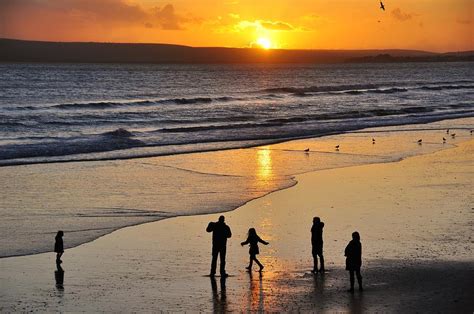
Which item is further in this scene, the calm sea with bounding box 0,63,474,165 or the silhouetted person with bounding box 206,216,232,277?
the calm sea with bounding box 0,63,474,165

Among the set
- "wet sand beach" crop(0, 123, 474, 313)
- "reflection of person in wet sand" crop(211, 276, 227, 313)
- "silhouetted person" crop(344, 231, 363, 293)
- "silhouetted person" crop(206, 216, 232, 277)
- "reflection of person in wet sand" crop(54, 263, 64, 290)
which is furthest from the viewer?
"silhouetted person" crop(206, 216, 232, 277)

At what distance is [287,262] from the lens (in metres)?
16.9

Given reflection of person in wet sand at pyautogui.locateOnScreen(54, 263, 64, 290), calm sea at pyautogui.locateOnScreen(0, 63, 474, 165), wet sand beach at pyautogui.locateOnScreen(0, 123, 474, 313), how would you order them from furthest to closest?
1. calm sea at pyautogui.locateOnScreen(0, 63, 474, 165)
2. reflection of person in wet sand at pyautogui.locateOnScreen(54, 263, 64, 290)
3. wet sand beach at pyautogui.locateOnScreen(0, 123, 474, 313)

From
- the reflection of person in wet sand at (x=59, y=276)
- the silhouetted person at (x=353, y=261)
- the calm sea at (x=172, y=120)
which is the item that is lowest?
the reflection of person in wet sand at (x=59, y=276)

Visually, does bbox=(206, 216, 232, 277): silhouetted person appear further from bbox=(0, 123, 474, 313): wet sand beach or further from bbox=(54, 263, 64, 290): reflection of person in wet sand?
bbox=(54, 263, 64, 290): reflection of person in wet sand

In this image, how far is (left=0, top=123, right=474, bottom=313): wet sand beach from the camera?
14.2 meters

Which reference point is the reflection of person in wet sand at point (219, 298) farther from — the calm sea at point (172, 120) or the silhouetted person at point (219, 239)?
the calm sea at point (172, 120)

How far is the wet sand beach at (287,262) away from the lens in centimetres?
1423

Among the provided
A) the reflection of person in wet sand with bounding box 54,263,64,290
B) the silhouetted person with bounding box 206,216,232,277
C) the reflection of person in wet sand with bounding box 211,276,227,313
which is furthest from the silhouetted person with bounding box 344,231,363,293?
the reflection of person in wet sand with bounding box 54,263,64,290

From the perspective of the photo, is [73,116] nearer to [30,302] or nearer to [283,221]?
[283,221]

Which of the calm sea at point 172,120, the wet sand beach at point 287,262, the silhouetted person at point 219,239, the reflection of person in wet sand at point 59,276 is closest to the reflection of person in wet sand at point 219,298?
the wet sand beach at point 287,262

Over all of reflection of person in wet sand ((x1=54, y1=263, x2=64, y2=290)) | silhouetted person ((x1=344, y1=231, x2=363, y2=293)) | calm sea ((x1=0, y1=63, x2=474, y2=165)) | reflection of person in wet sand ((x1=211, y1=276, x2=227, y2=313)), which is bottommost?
reflection of person in wet sand ((x1=211, y1=276, x2=227, y2=313))

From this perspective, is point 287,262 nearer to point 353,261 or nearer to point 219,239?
point 219,239

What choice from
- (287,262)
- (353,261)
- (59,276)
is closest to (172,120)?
(287,262)
